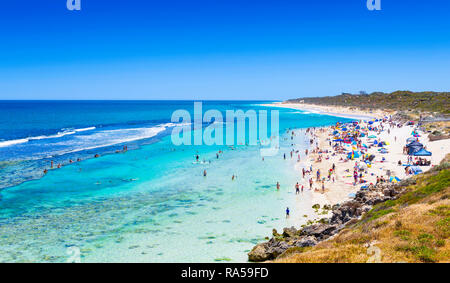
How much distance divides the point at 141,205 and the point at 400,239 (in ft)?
61.9

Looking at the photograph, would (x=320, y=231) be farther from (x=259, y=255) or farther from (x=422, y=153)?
(x=422, y=153)

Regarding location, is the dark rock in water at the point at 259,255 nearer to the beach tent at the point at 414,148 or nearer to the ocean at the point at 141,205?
the ocean at the point at 141,205

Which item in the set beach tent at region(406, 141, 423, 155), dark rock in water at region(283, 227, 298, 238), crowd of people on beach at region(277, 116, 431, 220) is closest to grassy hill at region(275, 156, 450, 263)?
dark rock in water at region(283, 227, 298, 238)

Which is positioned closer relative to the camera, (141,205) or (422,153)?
(141,205)

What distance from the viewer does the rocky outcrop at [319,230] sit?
48.2 feet

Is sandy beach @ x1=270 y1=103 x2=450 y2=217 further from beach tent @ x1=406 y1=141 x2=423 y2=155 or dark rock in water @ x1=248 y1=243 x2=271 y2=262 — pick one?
dark rock in water @ x1=248 y1=243 x2=271 y2=262

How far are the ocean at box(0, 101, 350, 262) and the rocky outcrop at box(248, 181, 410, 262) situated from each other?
143 centimetres

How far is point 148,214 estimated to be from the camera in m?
22.2

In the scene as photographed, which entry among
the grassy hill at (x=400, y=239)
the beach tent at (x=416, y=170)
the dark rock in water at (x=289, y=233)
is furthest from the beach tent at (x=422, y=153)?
the dark rock in water at (x=289, y=233)

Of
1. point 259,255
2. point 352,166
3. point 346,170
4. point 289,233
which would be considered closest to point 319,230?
point 289,233

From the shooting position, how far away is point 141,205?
24156mm

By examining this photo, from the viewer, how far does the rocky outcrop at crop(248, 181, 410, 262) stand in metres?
14.7
